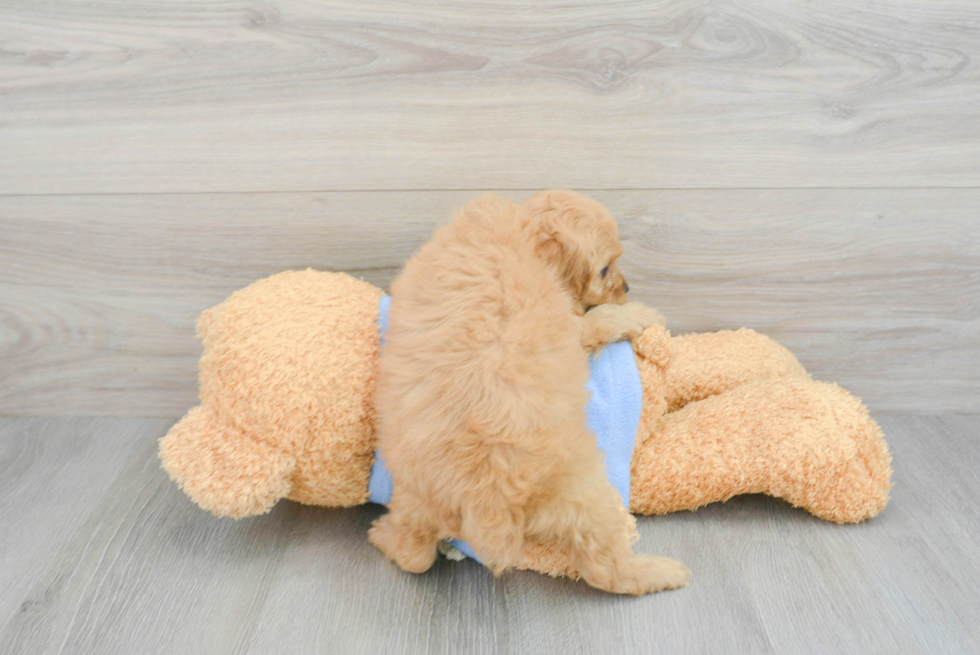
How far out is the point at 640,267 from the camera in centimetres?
129

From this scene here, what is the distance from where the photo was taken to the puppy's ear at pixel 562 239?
94 centimetres

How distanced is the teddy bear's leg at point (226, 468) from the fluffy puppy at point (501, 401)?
181 mm

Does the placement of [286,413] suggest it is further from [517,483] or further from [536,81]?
[536,81]

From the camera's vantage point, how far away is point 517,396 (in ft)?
2.72

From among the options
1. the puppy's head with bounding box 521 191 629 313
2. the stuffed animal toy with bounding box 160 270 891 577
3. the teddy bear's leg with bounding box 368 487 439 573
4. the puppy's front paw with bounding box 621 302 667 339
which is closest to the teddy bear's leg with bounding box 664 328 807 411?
the stuffed animal toy with bounding box 160 270 891 577

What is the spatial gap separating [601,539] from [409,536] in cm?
28

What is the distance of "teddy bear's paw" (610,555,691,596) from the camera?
3.05 ft

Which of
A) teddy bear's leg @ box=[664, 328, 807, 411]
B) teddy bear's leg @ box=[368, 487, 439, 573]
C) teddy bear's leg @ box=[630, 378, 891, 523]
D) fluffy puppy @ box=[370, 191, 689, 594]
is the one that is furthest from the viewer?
teddy bear's leg @ box=[664, 328, 807, 411]

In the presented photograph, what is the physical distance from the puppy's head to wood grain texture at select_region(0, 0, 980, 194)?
26 cm

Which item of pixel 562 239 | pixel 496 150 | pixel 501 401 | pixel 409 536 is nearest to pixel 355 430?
pixel 409 536

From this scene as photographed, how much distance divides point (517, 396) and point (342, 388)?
0.32 metres

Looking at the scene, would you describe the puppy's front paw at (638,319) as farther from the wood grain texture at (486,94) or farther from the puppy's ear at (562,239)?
the wood grain texture at (486,94)

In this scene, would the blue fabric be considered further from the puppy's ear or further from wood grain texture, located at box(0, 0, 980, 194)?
wood grain texture, located at box(0, 0, 980, 194)

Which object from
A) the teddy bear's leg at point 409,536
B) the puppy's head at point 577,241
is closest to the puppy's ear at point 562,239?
the puppy's head at point 577,241
